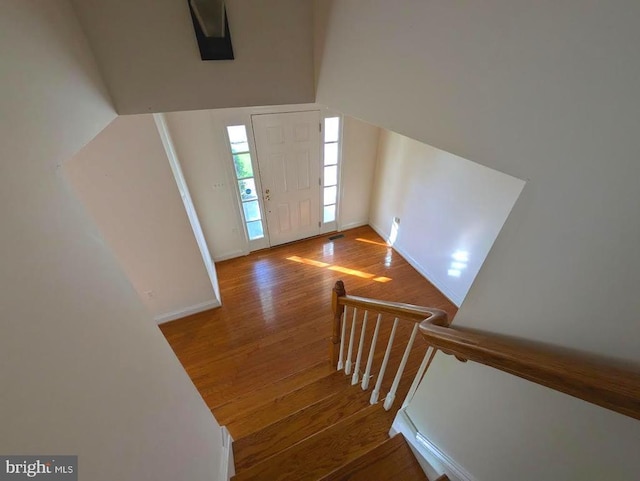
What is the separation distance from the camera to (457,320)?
892 millimetres

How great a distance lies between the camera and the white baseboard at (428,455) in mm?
974

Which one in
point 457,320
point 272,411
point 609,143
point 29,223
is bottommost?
point 272,411

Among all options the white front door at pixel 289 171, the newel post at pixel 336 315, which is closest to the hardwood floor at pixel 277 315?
the newel post at pixel 336 315

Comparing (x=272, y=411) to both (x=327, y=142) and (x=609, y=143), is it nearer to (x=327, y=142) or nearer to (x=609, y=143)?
(x=609, y=143)

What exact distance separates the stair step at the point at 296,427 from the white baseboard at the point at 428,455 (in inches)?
16.1

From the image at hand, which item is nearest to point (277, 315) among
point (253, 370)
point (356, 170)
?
point (253, 370)

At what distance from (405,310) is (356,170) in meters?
3.11

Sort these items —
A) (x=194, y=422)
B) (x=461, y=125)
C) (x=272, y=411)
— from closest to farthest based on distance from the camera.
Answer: (x=461, y=125)
(x=194, y=422)
(x=272, y=411)

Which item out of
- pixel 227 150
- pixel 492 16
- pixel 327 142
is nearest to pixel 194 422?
pixel 492 16

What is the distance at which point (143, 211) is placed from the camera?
2.21 meters

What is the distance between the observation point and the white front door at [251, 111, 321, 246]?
3203 mm

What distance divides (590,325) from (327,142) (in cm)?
343

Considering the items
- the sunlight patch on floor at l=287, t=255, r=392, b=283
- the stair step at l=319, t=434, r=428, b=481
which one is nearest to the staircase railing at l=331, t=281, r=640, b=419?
the stair step at l=319, t=434, r=428, b=481

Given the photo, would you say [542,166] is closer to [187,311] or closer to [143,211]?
[143,211]
